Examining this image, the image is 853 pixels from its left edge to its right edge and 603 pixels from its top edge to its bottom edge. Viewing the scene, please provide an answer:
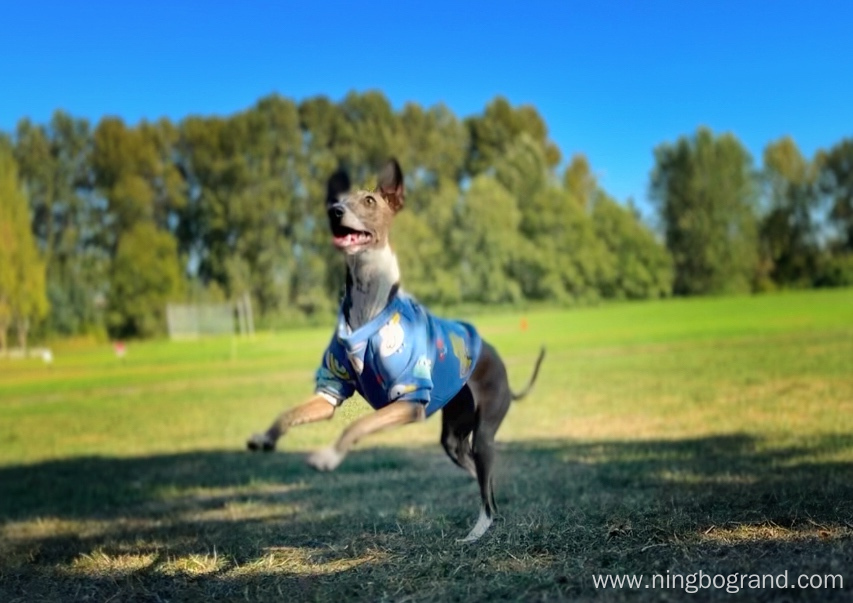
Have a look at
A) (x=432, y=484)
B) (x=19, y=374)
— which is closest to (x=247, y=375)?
(x=19, y=374)

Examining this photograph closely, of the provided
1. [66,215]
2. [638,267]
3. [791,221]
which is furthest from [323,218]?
[791,221]

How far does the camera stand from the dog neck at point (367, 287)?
4190 mm

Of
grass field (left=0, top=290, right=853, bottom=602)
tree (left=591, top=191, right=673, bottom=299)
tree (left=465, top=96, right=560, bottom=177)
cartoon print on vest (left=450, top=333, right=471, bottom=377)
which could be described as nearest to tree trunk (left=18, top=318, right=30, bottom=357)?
grass field (left=0, top=290, right=853, bottom=602)

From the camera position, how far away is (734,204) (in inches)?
1347

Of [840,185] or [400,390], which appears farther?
[840,185]

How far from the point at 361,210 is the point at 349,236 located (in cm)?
14

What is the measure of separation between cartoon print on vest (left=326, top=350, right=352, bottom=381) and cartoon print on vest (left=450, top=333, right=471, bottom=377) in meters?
0.57

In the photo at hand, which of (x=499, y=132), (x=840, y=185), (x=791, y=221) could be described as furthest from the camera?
(x=499, y=132)

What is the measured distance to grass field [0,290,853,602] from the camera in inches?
146

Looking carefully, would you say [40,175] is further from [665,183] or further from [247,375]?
[665,183]

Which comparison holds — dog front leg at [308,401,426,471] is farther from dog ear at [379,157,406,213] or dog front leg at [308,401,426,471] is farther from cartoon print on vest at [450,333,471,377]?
dog ear at [379,157,406,213]

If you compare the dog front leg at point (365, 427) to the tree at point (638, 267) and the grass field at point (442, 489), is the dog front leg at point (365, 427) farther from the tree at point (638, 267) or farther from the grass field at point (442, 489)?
the tree at point (638, 267)

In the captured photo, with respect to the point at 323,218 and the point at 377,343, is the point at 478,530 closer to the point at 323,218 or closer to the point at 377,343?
the point at 377,343

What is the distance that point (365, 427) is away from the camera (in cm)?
394
